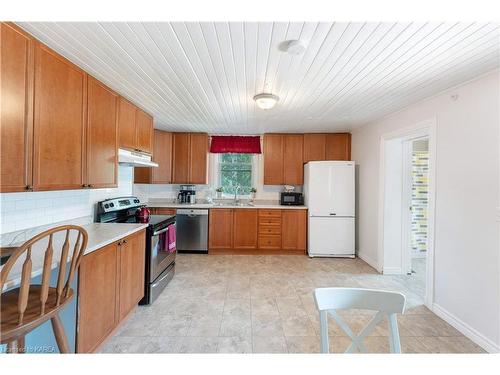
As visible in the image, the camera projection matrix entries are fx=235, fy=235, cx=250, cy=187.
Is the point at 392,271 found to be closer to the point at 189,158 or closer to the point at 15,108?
the point at 189,158

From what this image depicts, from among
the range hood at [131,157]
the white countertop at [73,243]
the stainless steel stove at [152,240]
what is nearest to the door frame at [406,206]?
the stainless steel stove at [152,240]

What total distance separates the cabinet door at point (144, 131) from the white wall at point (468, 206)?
3455 mm

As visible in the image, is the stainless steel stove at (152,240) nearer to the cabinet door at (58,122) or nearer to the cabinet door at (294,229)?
the cabinet door at (58,122)

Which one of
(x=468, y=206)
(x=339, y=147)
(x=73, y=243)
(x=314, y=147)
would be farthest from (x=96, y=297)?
(x=339, y=147)

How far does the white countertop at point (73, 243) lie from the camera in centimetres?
116

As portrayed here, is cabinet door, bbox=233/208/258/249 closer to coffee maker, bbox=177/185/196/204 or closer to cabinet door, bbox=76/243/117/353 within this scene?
coffee maker, bbox=177/185/196/204

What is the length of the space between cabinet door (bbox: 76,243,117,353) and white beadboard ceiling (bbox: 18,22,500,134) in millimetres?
1485

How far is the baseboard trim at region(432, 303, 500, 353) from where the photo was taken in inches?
74.5

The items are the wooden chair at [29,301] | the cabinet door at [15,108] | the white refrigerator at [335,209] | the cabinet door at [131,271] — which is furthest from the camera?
the white refrigerator at [335,209]

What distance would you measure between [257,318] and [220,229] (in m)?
2.25

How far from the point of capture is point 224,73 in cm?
212

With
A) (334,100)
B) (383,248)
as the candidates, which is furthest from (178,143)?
(383,248)

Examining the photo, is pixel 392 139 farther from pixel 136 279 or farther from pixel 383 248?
pixel 136 279
